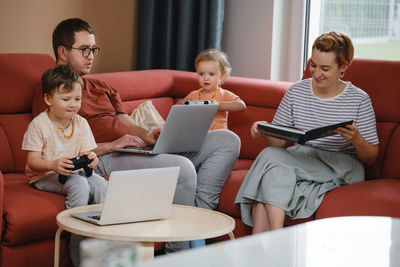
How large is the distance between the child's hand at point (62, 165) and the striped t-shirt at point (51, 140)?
0.12 m

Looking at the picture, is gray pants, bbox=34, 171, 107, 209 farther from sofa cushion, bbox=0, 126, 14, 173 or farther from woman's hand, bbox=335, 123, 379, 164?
woman's hand, bbox=335, 123, 379, 164

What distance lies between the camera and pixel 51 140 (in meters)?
2.76

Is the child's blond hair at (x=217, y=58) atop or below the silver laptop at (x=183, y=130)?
atop

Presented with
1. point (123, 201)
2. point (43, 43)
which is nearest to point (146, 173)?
point (123, 201)

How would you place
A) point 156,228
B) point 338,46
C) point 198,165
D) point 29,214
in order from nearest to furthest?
point 156,228, point 29,214, point 338,46, point 198,165

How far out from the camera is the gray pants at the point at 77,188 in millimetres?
2672

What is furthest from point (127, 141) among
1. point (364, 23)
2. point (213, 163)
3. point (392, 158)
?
point (364, 23)

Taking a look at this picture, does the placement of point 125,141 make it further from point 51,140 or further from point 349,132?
point 349,132

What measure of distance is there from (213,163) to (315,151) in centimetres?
47

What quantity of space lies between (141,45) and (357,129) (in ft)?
6.44

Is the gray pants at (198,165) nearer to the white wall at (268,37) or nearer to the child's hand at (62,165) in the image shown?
the child's hand at (62,165)

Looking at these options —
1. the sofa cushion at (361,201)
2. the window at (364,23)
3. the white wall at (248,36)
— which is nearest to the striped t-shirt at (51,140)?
the sofa cushion at (361,201)

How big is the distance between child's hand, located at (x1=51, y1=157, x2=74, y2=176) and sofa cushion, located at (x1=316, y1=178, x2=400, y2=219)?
1014 mm

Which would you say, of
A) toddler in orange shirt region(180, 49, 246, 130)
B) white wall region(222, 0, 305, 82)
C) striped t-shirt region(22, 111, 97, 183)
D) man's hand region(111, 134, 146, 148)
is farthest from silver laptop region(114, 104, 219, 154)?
white wall region(222, 0, 305, 82)
